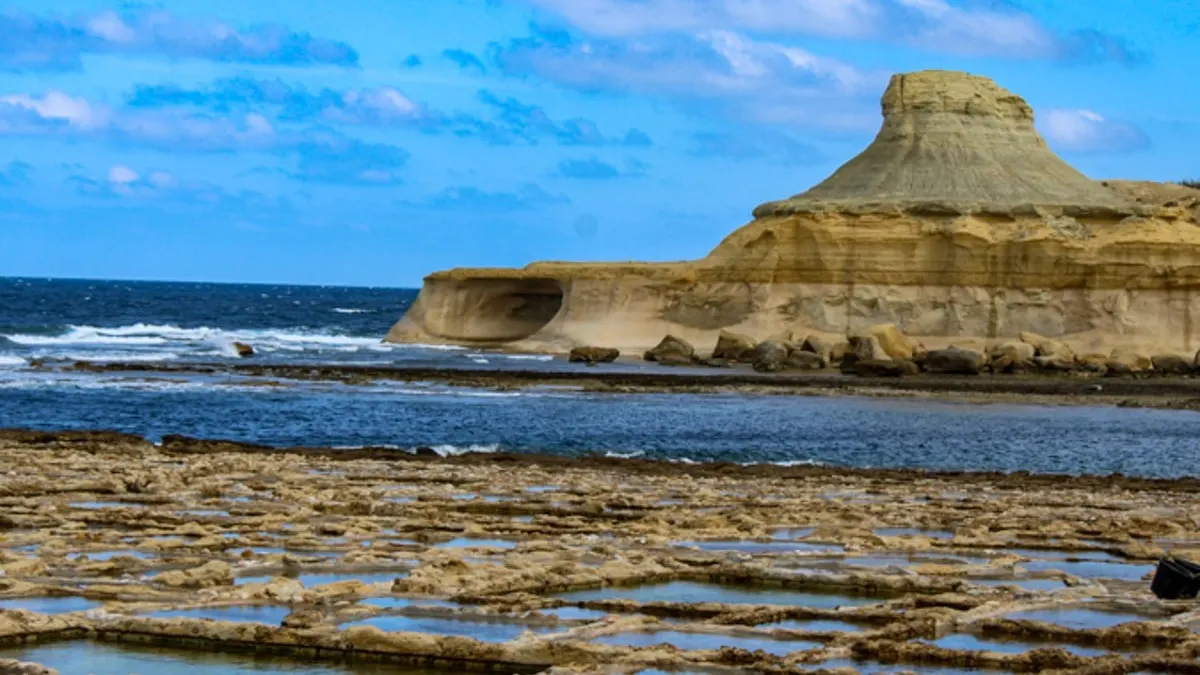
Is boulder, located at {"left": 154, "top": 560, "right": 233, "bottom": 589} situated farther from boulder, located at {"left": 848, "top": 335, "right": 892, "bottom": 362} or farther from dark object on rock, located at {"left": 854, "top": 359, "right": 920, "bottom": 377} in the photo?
boulder, located at {"left": 848, "top": 335, "right": 892, "bottom": 362}

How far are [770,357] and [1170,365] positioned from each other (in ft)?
45.2

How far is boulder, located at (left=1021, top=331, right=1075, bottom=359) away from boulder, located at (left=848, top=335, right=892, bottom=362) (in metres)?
5.95

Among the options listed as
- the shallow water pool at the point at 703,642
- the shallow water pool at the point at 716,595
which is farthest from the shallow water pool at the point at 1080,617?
the shallow water pool at the point at 703,642

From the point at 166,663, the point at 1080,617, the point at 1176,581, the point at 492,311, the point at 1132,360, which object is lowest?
the point at 166,663

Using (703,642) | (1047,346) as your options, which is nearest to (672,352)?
(1047,346)

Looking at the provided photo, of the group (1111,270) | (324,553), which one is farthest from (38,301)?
(324,553)

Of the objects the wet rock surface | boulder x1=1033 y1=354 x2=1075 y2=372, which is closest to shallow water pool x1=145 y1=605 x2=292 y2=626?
the wet rock surface

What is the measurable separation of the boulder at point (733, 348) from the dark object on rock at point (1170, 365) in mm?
14001

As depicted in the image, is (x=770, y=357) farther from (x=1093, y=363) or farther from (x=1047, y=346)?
(x=1093, y=363)

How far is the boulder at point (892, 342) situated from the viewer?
59.2 metres

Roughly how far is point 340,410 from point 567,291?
35.6 metres

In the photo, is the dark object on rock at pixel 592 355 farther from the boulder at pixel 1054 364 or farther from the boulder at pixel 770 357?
the boulder at pixel 1054 364

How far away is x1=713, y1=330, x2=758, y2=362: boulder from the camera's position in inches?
2439

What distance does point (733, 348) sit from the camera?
6262 centimetres
